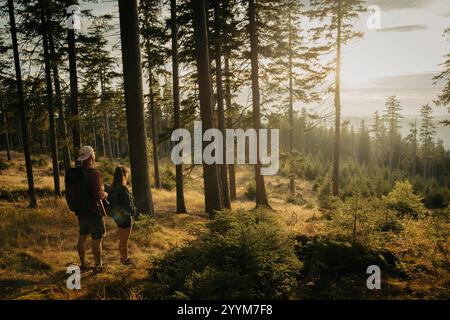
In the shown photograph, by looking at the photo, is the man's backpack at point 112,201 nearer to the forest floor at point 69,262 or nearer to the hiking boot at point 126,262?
the hiking boot at point 126,262

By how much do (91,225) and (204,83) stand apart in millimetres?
6969

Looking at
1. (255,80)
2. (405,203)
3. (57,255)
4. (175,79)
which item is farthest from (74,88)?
(405,203)

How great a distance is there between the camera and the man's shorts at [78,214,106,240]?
6.06 meters

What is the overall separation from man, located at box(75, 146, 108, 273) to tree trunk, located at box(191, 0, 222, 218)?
5387mm

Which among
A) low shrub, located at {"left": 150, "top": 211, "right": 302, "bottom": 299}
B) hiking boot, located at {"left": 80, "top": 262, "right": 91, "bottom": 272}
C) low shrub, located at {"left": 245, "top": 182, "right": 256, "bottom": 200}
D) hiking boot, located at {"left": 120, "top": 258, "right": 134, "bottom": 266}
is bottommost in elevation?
low shrub, located at {"left": 245, "top": 182, "right": 256, "bottom": 200}

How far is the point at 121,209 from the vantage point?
649 centimetres

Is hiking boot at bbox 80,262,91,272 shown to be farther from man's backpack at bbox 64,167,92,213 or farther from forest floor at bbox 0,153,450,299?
man's backpack at bbox 64,167,92,213

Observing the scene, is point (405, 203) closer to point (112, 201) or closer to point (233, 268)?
point (233, 268)

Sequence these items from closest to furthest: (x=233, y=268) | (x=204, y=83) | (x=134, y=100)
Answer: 1. (x=233, y=268)
2. (x=134, y=100)
3. (x=204, y=83)

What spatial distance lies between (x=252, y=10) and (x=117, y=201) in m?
12.0

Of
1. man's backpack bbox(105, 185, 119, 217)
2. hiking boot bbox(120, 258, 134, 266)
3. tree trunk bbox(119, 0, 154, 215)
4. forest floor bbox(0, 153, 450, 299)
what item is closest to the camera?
forest floor bbox(0, 153, 450, 299)

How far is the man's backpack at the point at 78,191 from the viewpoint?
595cm

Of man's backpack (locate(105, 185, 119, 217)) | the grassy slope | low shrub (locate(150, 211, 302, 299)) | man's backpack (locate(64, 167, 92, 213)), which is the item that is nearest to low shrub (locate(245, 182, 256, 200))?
the grassy slope

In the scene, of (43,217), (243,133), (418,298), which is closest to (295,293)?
(418,298)
